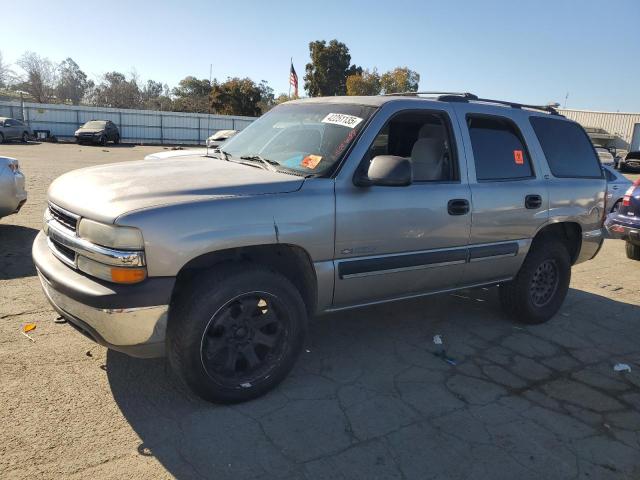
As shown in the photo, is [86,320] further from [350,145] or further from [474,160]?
[474,160]

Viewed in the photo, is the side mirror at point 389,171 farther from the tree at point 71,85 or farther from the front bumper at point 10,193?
the tree at point 71,85

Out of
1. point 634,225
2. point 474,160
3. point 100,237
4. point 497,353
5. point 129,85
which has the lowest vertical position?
point 497,353

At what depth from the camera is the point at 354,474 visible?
2.67m

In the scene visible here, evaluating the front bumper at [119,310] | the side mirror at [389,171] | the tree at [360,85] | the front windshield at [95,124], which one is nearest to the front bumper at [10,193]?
the front bumper at [119,310]

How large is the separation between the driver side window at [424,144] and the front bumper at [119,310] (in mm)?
2019

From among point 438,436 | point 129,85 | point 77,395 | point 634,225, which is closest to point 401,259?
point 438,436

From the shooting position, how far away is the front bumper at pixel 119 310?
8.96 feet

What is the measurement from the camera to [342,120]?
3.78m

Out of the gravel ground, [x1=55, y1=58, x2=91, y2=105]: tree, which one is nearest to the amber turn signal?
the gravel ground

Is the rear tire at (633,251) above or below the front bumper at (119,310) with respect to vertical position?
below

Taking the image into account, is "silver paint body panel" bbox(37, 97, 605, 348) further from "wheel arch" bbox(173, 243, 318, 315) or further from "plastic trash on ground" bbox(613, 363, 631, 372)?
"plastic trash on ground" bbox(613, 363, 631, 372)

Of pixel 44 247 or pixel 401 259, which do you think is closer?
pixel 44 247

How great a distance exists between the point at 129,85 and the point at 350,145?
63.2m

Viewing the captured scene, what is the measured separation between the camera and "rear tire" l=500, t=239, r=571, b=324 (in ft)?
15.8
